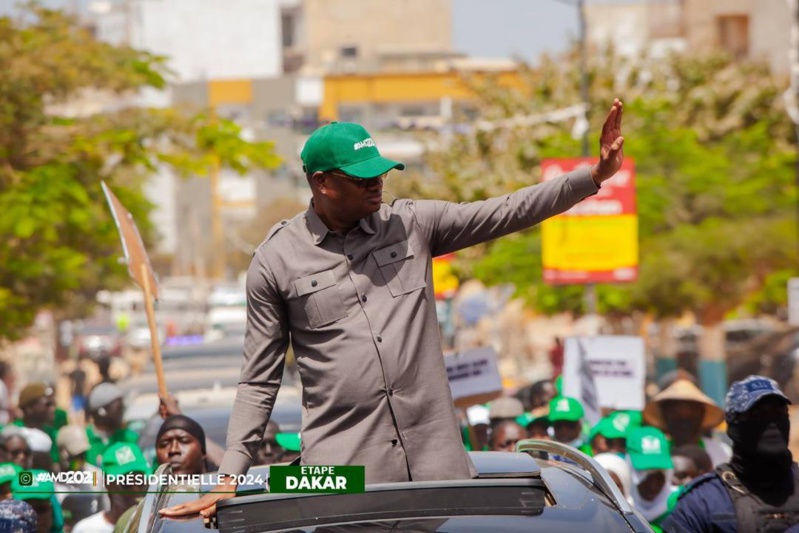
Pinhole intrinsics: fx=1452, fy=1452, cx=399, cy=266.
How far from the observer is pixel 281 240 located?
155 inches

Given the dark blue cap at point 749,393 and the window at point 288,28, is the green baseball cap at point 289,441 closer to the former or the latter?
Result: the dark blue cap at point 749,393

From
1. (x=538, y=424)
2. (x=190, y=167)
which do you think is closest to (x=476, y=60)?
(x=190, y=167)

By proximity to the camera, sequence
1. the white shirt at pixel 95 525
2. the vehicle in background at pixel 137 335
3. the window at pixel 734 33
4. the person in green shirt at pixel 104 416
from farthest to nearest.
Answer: the window at pixel 734 33 → the vehicle in background at pixel 137 335 → the person in green shirt at pixel 104 416 → the white shirt at pixel 95 525

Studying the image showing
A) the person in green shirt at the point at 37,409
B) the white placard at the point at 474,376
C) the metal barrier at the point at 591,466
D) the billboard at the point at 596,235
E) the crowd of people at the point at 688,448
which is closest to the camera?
the metal barrier at the point at 591,466

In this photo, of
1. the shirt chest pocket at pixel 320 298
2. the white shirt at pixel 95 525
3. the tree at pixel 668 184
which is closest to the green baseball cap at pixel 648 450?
the white shirt at pixel 95 525

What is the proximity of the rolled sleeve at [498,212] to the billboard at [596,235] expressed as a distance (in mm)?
16414

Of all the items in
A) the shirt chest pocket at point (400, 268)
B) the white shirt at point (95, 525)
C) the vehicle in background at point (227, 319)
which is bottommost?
the vehicle in background at point (227, 319)

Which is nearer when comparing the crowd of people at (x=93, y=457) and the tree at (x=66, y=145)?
the crowd of people at (x=93, y=457)

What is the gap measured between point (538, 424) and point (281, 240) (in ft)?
16.5

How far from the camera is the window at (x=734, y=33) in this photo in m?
58.5

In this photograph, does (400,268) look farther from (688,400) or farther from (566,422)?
(688,400)

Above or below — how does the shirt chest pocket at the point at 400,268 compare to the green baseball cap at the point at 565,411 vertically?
above

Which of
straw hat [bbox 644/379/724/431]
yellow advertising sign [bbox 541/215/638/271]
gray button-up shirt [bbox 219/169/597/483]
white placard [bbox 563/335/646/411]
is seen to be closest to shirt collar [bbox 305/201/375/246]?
gray button-up shirt [bbox 219/169/597/483]

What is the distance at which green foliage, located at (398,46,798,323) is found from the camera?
2764 centimetres
